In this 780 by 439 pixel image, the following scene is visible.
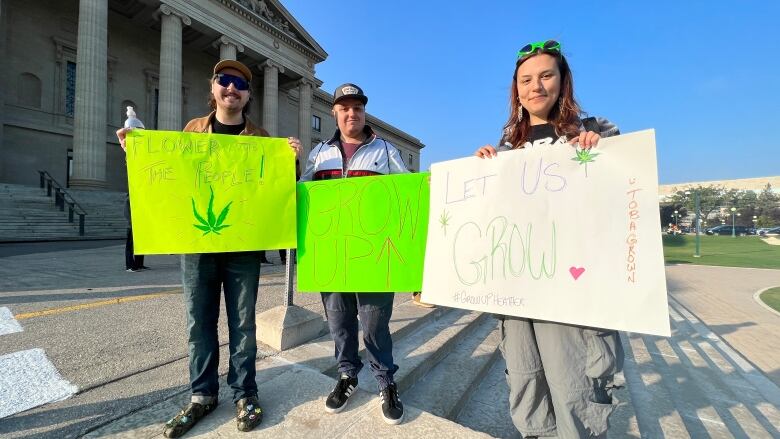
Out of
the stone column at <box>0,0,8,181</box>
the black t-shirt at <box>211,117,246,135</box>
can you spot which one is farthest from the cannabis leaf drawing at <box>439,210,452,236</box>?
the stone column at <box>0,0,8,181</box>

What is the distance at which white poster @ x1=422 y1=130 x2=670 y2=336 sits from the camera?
1.39 m

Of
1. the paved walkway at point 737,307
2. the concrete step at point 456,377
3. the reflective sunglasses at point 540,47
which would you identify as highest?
the reflective sunglasses at point 540,47

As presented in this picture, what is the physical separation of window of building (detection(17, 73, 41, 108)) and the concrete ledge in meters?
24.7

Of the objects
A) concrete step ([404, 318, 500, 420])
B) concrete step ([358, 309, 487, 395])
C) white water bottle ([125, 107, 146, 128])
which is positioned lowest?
concrete step ([404, 318, 500, 420])

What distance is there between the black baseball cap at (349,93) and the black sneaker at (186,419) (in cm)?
203

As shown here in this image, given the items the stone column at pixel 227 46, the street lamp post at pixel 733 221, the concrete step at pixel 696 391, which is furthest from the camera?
the street lamp post at pixel 733 221

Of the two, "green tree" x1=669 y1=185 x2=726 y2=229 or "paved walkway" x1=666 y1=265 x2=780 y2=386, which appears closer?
"paved walkway" x1=666 y1=265 x2=780 y2=386

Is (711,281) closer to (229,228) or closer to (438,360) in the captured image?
(438,360)

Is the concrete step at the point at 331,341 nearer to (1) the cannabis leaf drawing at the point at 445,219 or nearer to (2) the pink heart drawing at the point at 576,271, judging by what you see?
(1) the cannabis leaf drawing at the point at 445,219

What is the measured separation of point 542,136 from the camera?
1.69 metres

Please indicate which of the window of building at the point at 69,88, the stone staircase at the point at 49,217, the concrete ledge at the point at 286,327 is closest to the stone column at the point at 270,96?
the window of building at the point at 69,88

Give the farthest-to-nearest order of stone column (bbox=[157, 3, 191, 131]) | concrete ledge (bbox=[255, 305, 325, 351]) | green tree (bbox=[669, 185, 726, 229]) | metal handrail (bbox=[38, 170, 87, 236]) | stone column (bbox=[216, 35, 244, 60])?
green tree (bbox=[669, 185, 726, 229]) < stone column (bbox=[216, 35, 244, 60]) < stone column (bbox=[157, 3, 191, 131]) < metal handrail (bbox=[38, 170, 87, 236]) < concrete ledge (bbox=[255, 305, 325, 351])

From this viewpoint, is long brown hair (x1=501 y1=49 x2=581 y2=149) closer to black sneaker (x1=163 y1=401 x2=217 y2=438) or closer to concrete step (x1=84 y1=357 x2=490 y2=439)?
concrete step (x1=84 y1=357 x2=490 y2=439)

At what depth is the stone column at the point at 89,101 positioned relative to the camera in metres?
16.3
